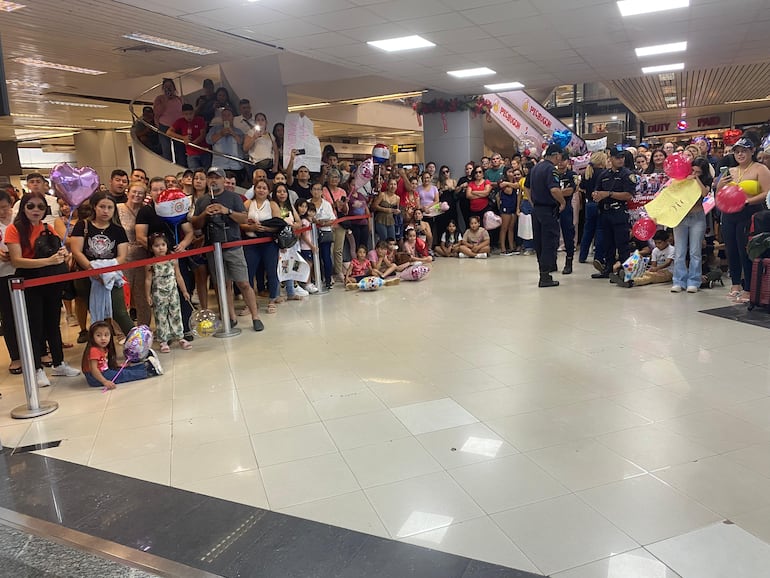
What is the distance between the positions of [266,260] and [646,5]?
4821mm

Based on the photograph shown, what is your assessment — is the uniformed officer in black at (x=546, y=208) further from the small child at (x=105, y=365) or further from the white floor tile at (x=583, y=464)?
the small child at (x=105, y=365)

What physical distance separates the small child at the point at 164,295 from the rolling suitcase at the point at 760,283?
5.15 metres

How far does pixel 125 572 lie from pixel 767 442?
2992 mm

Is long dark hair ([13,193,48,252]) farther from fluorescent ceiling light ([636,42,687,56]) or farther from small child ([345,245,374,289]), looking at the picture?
fluorescent ceiling light ([636,42,687,56])

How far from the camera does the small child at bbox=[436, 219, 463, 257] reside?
383 inches

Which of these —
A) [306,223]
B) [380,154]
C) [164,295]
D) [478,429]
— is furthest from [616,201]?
[164,295]

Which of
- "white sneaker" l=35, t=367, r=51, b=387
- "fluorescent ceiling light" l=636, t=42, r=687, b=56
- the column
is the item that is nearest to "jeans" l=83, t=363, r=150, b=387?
"white sneaker" l=35, t=367, r=51, b=387

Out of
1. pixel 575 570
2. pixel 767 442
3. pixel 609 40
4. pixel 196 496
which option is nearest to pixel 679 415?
pixel 767 442

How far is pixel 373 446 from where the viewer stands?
9.86 ft

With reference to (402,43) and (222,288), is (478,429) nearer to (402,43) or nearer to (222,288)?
(222,288)

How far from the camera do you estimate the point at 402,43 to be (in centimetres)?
717

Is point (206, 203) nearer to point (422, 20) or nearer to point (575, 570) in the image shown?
point (422, 20)

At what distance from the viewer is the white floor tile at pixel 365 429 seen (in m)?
3.07

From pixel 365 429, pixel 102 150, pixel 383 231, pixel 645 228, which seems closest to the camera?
pixel 365 429
